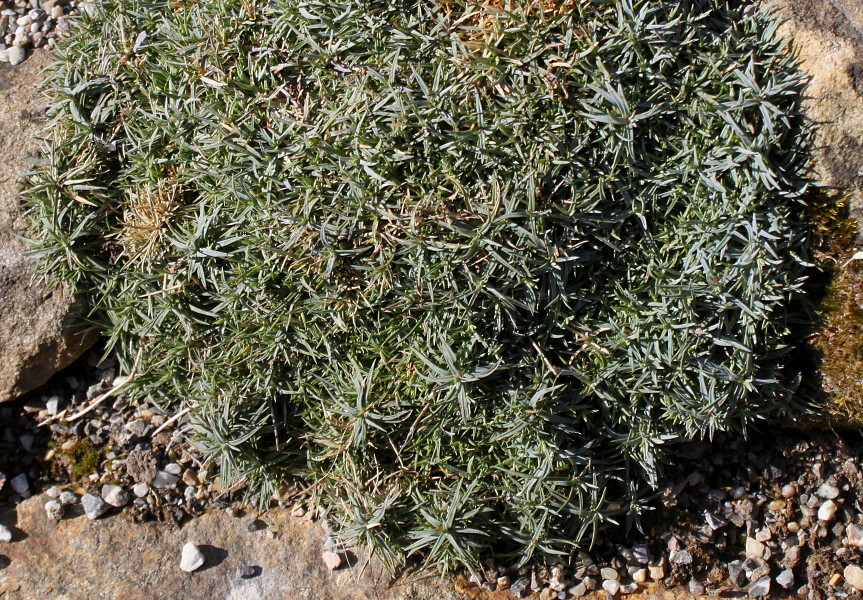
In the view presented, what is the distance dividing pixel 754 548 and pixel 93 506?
9.39 feet

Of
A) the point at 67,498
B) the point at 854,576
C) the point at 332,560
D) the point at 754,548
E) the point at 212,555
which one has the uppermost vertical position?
the point at 67,498

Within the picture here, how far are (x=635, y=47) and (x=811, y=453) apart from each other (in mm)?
1954

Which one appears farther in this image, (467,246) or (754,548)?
(754,548)

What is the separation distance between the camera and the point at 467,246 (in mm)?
2787

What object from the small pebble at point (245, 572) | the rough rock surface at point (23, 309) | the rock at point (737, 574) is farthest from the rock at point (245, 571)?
the rock at point (737, 574)

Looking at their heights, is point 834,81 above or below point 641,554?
above

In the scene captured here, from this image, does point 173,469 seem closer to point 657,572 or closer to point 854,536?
point 657,572

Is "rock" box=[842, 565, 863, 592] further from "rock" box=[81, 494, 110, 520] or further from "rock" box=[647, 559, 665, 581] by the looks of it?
"rock" box=[81, 494, 110, 520]

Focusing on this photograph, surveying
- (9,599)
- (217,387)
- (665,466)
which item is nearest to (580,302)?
(665,466)

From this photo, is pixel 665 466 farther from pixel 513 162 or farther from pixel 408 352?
pixel 513 162

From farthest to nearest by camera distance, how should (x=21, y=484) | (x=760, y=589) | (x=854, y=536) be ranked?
(x=21, y=484) < (x=854, y=536) < (x=760, y=589)

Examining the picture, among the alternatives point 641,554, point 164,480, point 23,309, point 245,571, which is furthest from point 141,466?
point 641,554

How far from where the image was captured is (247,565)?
315 cm

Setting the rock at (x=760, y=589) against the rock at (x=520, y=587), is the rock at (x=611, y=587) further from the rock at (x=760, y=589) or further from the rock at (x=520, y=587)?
the rock at (x=760, y=589)
